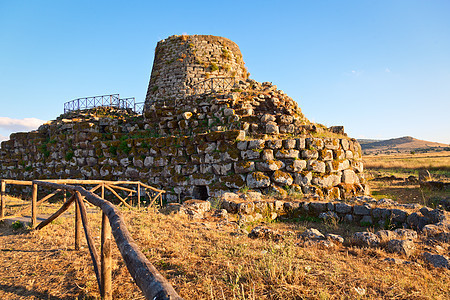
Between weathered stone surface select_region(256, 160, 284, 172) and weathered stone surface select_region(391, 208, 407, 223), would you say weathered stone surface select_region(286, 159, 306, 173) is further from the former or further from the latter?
weathered stone surface select_region(391, 208, 407, 223)

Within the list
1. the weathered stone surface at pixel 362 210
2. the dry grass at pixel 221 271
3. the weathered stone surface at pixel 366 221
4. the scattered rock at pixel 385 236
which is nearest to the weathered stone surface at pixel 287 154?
the weathered stone surface at pixel 362 210

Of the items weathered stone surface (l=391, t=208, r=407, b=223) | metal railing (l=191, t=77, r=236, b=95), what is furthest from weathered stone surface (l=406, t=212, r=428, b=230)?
metal railing (l=191, t=77, r=236, b=95)

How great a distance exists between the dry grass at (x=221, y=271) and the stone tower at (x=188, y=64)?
12.2 meters

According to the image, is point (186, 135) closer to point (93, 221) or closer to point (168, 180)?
point (168, 180)

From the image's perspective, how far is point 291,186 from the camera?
33.7 feet

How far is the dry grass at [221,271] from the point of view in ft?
9.89

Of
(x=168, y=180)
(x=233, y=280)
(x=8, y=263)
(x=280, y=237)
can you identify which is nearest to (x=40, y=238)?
(x=8, y=263)

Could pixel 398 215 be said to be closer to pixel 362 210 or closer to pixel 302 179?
pixel 362 210

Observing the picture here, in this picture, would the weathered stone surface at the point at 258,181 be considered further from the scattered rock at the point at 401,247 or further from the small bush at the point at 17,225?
the small bush at the point at 17,225

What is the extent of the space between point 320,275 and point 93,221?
16.7 ft

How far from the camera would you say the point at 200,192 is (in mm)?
11641

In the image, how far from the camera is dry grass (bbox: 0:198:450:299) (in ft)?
9.89

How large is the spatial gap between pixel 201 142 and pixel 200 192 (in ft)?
7.12

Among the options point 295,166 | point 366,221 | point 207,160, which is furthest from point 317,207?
point 207,160
